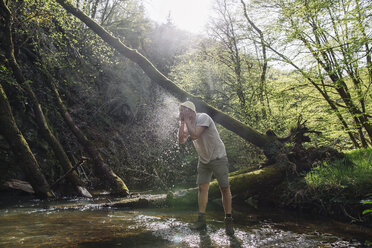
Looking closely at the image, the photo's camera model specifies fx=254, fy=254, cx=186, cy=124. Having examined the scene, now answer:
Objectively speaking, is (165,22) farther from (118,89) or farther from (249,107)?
(249,107)

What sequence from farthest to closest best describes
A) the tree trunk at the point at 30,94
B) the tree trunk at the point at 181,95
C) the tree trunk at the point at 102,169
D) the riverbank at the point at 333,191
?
1. the tree trunk at the point at 102,169
2. the tree trunk at the point at 30,94
3. the tree trunk at the point at 181,95
4. the riverbank at the point at 333,191

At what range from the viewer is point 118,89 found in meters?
16.8

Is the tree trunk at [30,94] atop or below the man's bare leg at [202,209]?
atop

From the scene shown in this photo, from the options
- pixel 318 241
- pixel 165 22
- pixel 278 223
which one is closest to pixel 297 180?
pixel 278 223

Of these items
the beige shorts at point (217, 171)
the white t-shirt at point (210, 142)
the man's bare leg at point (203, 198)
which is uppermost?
the white t-shirt at point (210, 142)

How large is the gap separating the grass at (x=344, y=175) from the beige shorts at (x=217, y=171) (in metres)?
2.56

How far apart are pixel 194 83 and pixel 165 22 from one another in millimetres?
15776

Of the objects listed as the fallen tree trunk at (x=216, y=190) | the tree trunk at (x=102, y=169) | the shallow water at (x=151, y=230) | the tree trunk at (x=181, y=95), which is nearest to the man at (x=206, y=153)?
the shallow water at (x=151, y=230)

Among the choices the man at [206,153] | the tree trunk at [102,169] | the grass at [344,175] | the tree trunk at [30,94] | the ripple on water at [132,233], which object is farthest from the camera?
the tree trunk at [102,169]

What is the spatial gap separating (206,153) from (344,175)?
333 centimetres

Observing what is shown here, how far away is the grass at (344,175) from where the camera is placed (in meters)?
5.12

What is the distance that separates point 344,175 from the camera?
552 cm

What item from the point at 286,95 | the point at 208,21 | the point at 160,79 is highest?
the point at 208,21

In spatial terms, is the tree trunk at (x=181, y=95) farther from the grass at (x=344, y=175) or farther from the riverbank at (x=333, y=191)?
the grass at (x=344, y=175)
